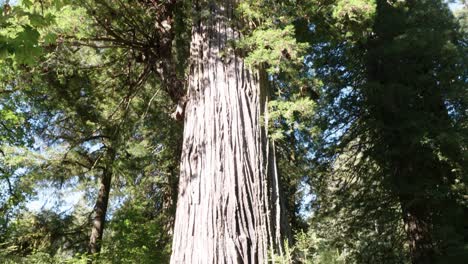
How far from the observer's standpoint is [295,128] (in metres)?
4.65

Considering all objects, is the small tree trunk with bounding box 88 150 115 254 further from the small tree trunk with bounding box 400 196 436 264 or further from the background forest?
the small tree trunk with bounding box 400 196 436 264

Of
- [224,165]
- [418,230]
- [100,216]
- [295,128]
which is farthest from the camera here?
[100,216]

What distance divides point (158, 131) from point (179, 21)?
11.7ft

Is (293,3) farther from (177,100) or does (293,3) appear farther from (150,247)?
(150,247)

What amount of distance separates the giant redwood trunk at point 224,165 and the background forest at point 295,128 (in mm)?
504

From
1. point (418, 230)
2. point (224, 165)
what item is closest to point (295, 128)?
point (224, 165)

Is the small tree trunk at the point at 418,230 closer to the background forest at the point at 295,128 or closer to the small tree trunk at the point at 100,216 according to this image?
the background forest at the point at 295,128

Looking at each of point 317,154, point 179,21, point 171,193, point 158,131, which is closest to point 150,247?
point 171,193

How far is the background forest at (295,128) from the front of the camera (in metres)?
4.42

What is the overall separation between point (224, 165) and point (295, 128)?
2.16 m

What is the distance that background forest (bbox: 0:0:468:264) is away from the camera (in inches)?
174

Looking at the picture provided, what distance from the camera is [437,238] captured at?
20.9 feet

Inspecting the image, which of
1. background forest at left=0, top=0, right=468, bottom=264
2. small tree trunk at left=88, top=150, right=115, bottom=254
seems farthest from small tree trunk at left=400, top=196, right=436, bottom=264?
small tree trunk at left=88, top=150, right=115, bottom=254

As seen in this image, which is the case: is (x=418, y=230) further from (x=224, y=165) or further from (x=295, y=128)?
(x=224, y=165)
